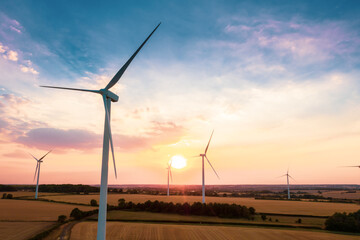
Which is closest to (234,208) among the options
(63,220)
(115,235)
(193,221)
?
(193,221)

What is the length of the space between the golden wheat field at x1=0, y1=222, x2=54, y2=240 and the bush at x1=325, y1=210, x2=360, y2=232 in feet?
254

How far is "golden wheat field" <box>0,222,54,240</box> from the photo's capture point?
49.9m

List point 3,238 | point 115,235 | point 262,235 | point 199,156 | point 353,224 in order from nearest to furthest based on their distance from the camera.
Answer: point 3,238, point 115,235, point 262,235, point 353,224, point 199,156

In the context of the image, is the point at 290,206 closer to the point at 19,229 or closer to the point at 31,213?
the point at 31,213

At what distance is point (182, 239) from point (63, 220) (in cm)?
3802

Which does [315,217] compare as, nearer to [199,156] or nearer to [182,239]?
[199,156]

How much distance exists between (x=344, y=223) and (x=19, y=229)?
85.1 meters

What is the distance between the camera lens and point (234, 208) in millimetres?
87688

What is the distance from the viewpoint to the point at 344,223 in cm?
6638

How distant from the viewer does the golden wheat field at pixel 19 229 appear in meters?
49.9

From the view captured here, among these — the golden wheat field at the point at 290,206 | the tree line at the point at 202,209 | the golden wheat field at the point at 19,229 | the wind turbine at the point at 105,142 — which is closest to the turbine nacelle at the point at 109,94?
the wind turbine at the point at 105,142

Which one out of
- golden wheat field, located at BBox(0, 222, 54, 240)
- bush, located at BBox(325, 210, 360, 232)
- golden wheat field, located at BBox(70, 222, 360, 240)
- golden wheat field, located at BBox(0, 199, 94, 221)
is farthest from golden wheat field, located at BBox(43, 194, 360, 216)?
golden wheat field, located at BBox(0, 222, 54, 240)

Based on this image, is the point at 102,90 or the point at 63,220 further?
the point at 63,220

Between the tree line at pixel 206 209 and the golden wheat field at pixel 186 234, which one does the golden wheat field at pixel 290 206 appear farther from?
the golden wheat field at pixel 186 234
